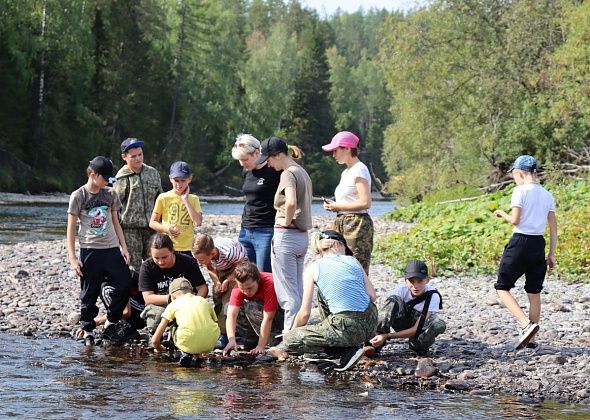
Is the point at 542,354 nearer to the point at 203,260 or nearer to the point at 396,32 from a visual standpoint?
the point at 203,260

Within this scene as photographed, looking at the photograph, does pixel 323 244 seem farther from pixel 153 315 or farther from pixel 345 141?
pixel 153 315

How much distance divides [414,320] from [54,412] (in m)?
3.38

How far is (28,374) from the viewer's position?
7.23 m

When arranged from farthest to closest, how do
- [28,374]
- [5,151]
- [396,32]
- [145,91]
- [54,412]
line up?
1. [145,91]
2. [5,151]
3. [396,32]
4. [28,374]
5. [54,412]

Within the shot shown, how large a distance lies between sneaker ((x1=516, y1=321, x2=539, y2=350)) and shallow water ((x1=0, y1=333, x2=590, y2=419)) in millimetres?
1381

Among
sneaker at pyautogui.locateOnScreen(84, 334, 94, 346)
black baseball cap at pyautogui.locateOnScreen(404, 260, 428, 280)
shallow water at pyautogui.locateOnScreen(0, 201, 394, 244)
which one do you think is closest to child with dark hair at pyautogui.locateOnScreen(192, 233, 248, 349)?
sneaker at pyautogui.locateOnScreen(84, 334, 94, 346)

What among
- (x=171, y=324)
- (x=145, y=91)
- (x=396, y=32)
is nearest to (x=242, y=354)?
(x=171, y=324)

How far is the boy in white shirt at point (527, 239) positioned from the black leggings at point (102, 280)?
3631 millimetres

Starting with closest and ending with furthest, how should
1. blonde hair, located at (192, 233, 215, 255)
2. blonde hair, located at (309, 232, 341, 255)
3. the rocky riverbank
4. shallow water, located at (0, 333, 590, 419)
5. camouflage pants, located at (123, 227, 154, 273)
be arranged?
shallow water, located at (0, 333, 590, 419)
the rocky riverbank
blonde hair, located at (309, 232, 341, 255)
blonde hair, located at (192, 233, 215, 255)
camouflage pants, located at (123, 227, 154, 273)

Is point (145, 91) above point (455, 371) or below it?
above

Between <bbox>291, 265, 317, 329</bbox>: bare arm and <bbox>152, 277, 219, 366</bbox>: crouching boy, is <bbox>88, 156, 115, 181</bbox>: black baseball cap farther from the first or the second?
<bbox>291, 265, 317, 329</bbox>: bare arm

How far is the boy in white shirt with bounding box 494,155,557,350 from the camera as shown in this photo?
8164 mm

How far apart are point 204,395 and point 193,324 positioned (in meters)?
1.21

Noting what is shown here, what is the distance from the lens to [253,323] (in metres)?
8.27
